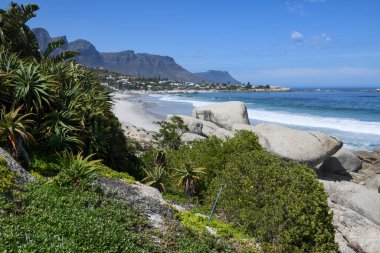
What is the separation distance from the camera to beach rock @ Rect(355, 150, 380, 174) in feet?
86.0

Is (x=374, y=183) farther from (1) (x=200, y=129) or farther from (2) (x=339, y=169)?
(1) (x=200, y=129)

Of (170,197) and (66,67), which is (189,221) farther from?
(66,67)

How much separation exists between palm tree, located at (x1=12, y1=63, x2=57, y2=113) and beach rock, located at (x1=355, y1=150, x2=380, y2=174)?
20599 mm

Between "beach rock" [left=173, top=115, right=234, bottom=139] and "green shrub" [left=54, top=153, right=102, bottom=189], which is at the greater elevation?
"green shrub" [left=54, top=153, right=102, bottom=189]

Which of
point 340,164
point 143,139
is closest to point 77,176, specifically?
point 340,164

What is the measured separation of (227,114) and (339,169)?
12.6 meters

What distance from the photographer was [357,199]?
17.2 meters

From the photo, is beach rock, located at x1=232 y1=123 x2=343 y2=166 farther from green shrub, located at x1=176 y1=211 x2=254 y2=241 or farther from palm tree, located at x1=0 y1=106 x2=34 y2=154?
palm tree, located at x1=0 y1=106 x2=34 y2=154

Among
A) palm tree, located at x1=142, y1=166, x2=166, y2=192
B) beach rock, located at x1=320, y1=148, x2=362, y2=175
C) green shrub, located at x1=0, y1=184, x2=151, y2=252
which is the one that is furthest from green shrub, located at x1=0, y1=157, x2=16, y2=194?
beach rock, located at x1=320, y1=148, x2=362, y2=175

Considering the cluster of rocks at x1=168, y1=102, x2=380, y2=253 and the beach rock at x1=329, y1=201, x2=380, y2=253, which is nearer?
the beach rock at x1=329, y1=201, x2=380, y2=253

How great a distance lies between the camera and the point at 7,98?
12.4 m

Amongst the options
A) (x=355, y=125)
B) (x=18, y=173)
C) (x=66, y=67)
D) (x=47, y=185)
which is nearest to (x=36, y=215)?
(x=47, y=185)

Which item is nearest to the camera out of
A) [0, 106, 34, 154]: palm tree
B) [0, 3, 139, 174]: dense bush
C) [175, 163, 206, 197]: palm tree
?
[0, 106, 34, 154]: palm tree

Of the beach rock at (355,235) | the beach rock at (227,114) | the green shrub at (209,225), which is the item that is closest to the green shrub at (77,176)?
the green shrub at (209,225)
